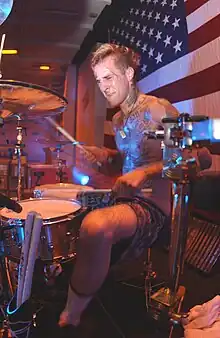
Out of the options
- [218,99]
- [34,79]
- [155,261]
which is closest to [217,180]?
[218,99]

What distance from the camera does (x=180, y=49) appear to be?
2400 millimetres

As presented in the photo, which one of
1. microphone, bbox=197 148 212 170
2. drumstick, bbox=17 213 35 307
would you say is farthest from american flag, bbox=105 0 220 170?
drumstick, bbox=17 213 35 307

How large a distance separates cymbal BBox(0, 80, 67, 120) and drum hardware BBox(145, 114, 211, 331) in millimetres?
545

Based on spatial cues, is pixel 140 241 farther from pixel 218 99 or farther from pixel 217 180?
pixel 218 99

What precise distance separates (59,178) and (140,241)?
5.33ft

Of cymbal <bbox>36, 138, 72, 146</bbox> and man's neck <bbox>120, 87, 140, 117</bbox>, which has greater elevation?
man's neck <bbox>120, 87, 140, 117</bbox>

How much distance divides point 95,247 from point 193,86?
1.31 m

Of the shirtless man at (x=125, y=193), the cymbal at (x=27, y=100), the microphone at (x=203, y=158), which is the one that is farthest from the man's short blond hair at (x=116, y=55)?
the microphone at (x=203, y=158)

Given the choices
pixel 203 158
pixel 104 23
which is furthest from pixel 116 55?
pixel 104 23

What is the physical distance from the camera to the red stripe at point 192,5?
2.20 metres

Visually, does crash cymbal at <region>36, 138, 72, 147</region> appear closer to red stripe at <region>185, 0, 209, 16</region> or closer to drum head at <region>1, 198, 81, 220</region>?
drum head at <region>1, 198, 81, 220</region>

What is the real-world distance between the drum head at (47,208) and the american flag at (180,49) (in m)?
0.95

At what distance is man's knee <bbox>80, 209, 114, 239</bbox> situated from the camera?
1432mm

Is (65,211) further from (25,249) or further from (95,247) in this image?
(25,249)
